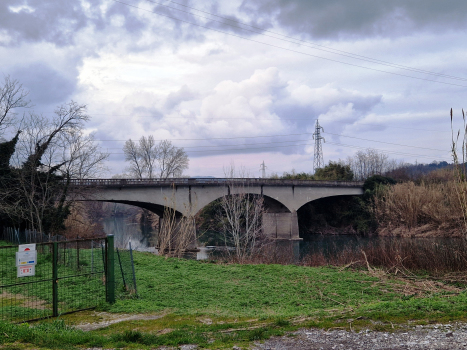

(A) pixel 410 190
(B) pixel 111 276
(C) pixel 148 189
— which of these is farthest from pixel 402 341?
(A) pixel 410 190

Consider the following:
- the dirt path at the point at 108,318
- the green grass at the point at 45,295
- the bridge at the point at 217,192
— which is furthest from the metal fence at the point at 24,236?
the dirt path at the point at 108,318

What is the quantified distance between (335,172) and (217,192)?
29.9 m

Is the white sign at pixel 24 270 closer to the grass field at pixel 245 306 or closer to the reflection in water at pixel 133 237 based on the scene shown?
the grass field at pixel 245 306

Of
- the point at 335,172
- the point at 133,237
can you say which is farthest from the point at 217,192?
the point at 335,172

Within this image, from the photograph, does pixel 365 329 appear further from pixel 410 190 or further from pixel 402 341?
pixel 410 190

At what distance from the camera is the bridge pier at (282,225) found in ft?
174

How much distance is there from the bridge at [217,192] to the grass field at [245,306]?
16.5m

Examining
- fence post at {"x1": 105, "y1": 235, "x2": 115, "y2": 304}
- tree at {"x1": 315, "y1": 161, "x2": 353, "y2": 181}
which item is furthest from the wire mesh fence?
tree at {"x1": 315, "y1": 161, "x2": 353, "y2": 181}

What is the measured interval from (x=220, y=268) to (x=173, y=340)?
10.9 m

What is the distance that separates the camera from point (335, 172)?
71500mm

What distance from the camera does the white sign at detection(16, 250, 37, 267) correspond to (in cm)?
1005

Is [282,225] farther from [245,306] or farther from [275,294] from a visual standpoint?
[245,306]

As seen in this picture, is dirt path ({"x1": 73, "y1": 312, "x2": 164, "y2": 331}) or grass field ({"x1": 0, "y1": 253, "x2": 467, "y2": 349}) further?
dirt path ({"x1": 73, "y1": 312, "x2": 164, "y2": 331})

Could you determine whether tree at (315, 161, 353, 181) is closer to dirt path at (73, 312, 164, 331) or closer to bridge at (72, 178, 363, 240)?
bridge at (72, 178, 363, 240)
